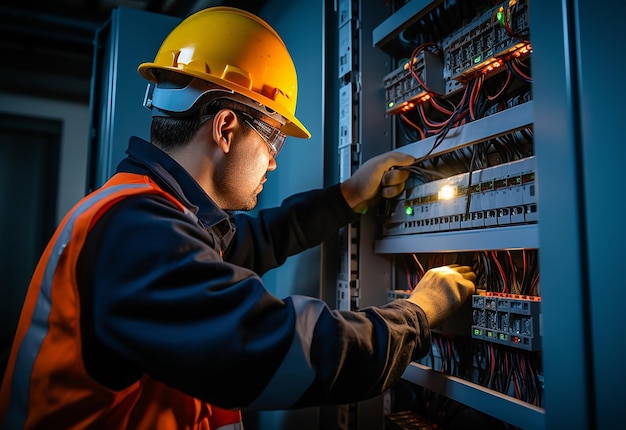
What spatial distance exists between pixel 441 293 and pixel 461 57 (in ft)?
1.92

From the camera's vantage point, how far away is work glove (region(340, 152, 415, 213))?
1.26m

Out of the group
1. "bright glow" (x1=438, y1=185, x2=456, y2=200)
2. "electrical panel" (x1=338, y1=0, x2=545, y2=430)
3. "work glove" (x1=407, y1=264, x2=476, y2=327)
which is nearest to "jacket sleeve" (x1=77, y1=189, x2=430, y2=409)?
"work glove" (x1=407, y1=264, x2=476, y2=327)

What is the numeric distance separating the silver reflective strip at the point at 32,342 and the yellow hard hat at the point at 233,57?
50 centimetres

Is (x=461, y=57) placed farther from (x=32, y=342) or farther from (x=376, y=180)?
(x=32, y=342)

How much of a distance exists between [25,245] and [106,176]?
1.82 m

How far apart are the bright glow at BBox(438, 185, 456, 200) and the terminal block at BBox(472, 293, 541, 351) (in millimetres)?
251

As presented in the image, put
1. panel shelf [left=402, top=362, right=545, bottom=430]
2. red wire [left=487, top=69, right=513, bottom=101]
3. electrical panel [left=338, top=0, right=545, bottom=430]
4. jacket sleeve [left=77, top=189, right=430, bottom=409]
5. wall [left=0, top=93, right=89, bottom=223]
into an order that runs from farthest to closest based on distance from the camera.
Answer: wall [left=0, top=93, right=89, bottom=223], red wire [left=487, top=69, right=513, bottom=101], electrical panel [left=338, top=0, right=545, bottom=430], panel shelf [left=402, top=362, right=545, bottom=430], jacket sleeve [left=77, top=189, right=430, bottom=409]

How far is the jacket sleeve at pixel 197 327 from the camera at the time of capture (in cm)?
69

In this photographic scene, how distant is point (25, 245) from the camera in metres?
3.12

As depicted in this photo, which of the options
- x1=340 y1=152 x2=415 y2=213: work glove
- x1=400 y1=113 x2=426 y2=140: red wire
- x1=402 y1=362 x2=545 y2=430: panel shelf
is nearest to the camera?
x1=402 y1=362 x2=545 y2=430: panel shelf

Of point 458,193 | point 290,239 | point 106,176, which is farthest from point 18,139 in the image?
point 458,193

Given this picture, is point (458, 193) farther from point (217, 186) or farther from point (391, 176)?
point (217, 186)

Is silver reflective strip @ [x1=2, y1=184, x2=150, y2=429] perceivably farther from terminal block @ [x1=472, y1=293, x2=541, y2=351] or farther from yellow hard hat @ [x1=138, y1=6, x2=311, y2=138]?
terminal block @ [x1=472, y1=293, x2=541, y2=351]

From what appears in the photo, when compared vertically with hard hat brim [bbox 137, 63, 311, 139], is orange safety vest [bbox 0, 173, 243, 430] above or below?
below
